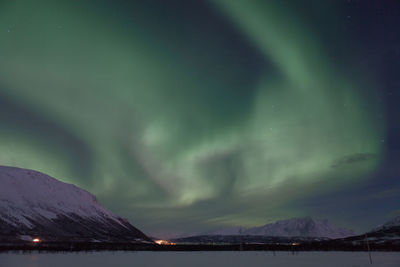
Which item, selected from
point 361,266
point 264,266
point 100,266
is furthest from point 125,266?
point 361,266

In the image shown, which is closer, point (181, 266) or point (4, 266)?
point (4, 266)

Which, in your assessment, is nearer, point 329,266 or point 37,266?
point 37,266

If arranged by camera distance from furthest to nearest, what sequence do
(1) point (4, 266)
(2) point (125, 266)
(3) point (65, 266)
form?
1. (2) point (125, 266)
2. (3) point (65, 266)
3. (1) point (4, 266)

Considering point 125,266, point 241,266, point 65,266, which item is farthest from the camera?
point 241,266

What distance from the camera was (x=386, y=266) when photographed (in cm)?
8281

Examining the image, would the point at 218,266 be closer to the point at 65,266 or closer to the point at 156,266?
the point at 156,266

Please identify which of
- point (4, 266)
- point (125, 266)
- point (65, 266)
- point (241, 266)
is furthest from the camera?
point (241, 266)

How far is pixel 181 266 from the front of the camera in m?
85.5

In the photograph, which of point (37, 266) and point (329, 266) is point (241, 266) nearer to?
point (329, 266)

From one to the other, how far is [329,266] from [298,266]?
7.31 metres

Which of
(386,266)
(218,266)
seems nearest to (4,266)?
(218,266)

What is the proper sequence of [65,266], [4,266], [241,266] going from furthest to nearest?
[241,266], [65,266], [4,266]

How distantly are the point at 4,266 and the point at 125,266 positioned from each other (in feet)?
76.6

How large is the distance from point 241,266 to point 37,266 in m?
43.0
